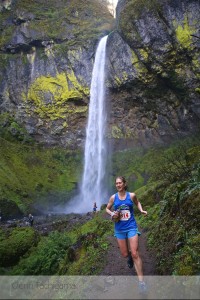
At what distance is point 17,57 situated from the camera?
5062 centimetres

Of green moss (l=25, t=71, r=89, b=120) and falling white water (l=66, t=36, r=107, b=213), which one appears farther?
green moss (l=25, t=71, r=89, b=120)

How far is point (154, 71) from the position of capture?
39.2 m

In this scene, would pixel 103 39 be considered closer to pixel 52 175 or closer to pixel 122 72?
pixel 122 72

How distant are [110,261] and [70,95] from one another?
4008cm

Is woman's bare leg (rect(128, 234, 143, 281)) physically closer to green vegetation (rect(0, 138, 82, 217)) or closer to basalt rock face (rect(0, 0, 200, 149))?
green vegetation (rect(0, 138, 82, 217))

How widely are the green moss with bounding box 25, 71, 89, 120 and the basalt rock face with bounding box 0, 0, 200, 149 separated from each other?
0.15 meters

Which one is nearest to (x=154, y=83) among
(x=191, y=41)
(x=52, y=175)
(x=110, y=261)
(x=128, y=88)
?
(x=128, y=88)

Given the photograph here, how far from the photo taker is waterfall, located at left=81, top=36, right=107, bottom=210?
130 ft

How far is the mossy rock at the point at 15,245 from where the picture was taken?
35.8 ft

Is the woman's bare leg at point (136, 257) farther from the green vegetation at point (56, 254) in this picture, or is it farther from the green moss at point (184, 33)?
the green moss at point (184, 33)

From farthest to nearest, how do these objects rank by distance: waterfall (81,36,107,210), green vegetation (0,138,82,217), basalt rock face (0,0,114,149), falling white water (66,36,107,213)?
basalt rock face (0,0,114,149)
waterfall (81,36,107,210)
falling white water (66,36,107,213)
green vegetation (0,138,82,217)

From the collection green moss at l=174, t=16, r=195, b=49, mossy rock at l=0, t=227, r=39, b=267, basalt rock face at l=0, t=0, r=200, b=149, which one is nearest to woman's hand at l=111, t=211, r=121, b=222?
mossy rock at l=0, t=227, r=39, b=267

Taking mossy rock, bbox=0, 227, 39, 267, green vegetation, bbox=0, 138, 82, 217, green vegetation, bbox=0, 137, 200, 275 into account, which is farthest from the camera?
green vegetation, bbox=0, 138, 82, 217

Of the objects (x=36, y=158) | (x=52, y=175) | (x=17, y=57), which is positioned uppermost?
(x=17, y=57)
